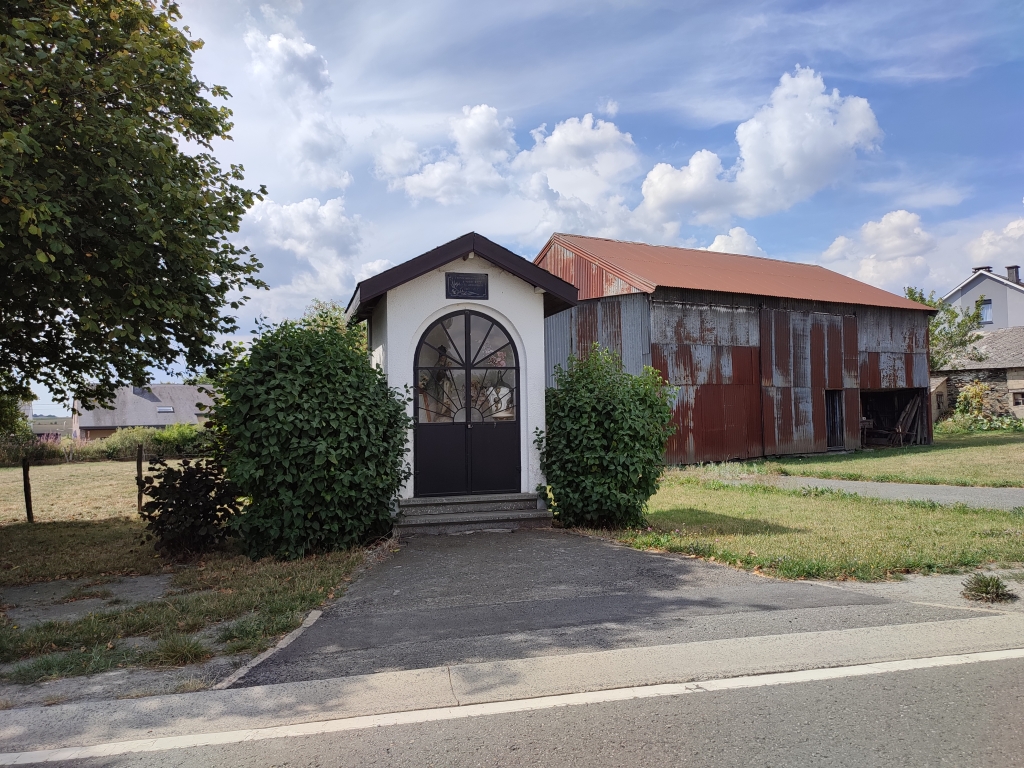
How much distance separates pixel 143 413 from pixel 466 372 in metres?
63.0

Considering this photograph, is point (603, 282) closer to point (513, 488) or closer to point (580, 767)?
point (513, 488)

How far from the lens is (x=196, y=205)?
9.03 meters

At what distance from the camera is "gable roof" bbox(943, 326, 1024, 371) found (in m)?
36.5

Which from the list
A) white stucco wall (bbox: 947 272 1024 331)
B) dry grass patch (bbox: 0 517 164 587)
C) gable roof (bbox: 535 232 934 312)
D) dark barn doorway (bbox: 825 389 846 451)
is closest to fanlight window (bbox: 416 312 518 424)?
dry grass patch (bbox: 0 517 164 587)

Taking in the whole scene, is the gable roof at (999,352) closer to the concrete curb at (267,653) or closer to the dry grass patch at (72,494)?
the dry grass patch at (72,494)

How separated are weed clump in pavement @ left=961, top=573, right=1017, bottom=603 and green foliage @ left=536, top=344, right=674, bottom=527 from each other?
4325 mm

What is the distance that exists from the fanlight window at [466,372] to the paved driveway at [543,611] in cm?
263

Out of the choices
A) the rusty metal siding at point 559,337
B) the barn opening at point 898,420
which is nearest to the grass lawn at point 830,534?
the rusty metal siding at point 559,337

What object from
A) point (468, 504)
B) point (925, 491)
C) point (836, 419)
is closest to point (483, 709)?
point (468, 504)

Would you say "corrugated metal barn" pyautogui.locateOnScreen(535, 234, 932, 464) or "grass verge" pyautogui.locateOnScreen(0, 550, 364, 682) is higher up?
"corrugated metal barn" pyautogui.locateOnScreen(535, 234, 932, 464)

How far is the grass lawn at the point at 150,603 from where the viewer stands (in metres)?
5.31

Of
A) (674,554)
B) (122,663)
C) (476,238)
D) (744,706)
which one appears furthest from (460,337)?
(744,706)

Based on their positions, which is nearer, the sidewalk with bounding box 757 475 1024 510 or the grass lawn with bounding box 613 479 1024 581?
the grass lawn with bounding box 613 479 1024 581

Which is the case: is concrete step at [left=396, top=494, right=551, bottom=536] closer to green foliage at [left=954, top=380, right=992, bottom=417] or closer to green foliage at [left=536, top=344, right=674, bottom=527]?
green foliage at [left=536, top=344, right=674, bottom=527]
